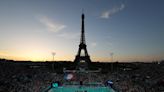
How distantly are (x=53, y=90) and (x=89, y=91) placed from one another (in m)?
6.46

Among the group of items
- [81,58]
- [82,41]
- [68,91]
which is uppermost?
[82,41]

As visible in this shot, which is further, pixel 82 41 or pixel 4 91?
pixel 82 41

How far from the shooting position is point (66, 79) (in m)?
58.6

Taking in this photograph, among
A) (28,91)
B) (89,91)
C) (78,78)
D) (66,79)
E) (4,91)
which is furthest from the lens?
(78,78)

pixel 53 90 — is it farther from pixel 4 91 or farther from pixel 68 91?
pixel 4 91

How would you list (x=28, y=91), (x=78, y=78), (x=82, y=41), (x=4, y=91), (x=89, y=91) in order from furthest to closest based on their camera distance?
1. (x=82, y=41)
2. (x=78, y=78)
3. (x=89, y=91)
4. (x=28, y=91)
5. (x=4, y=91)

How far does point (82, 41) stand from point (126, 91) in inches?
1464

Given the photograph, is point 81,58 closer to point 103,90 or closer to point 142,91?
point 103,90

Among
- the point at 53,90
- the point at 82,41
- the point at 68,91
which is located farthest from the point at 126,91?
the point at 82,41

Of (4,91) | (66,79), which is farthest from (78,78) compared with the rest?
(4,91)

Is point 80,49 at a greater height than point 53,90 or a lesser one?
greater

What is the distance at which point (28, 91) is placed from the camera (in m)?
38.0

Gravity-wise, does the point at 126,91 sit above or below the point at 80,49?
below

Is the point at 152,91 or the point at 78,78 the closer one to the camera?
the point at 152,91
